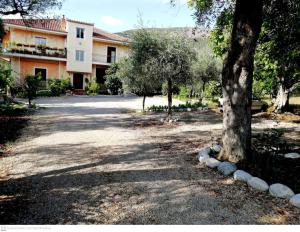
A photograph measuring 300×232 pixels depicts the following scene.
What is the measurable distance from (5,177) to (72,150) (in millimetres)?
2667

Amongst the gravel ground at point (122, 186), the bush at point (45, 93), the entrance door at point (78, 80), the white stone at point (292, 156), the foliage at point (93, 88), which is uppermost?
the entrance door at point (78, 80)

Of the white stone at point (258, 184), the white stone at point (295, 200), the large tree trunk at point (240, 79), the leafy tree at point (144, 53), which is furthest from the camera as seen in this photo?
the leafy tree at point (144, 53)

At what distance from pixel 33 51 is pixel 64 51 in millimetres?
3203

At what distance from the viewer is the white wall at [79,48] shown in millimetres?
35031

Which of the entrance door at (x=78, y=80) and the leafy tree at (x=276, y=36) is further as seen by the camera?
the entrance door at (x=78, y=80)

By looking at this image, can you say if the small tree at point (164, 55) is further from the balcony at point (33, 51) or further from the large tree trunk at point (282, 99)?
the balcony at point (33, 51)

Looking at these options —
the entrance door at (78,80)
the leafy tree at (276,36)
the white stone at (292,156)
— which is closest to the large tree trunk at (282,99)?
the leafy tree at (276,36)

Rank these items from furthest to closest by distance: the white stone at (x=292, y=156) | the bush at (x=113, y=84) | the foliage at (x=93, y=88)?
the foliage at (x=93, y=88)
the bush at (x=113, y=84)
the white stone at (x=292, y=156)

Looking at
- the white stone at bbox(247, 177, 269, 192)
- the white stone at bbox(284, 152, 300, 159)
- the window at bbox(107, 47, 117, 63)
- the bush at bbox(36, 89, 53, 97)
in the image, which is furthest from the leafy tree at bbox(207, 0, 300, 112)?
the window at bbox(107, 47, 117, 63)

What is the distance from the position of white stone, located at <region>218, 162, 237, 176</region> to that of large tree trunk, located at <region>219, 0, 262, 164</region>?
46 centimetres

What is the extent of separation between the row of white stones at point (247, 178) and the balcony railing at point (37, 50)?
1113 inches

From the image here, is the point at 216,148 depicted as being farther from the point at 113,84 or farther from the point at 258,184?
the point at 113,84

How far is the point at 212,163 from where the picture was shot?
816 cm
